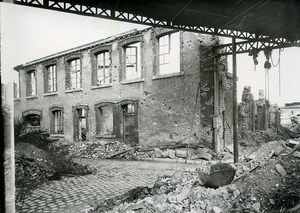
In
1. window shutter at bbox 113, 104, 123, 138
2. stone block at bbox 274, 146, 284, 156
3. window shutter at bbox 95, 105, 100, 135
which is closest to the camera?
stone block at bbox 274, 146, 284, 156

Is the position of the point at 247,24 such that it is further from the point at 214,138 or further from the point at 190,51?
the point at 214,138

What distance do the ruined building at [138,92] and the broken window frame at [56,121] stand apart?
8 cm

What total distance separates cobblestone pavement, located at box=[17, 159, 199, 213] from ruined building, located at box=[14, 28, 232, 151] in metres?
3.46

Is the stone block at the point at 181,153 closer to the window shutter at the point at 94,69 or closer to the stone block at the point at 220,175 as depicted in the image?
the stone block at the point at 220,175

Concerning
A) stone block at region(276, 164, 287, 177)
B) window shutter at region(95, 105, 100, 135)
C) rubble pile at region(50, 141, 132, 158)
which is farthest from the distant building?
stone block at region(276, 164, 287, 177)

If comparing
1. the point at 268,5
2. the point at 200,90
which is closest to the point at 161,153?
the point at 200,90

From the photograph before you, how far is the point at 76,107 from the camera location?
18344mm

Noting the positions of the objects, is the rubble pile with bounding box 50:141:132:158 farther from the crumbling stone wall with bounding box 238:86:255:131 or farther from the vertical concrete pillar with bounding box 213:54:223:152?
the crumbling stone wall with bounding box 238:86:255:131

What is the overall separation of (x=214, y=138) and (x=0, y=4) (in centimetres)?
1140

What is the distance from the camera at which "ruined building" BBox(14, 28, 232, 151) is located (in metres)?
12.6

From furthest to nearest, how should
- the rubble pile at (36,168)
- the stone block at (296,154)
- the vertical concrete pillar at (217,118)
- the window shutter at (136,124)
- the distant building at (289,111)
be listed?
the distant building at (289,111)
the window shutter at (136,124)
the vertical concrete pillar at (217,118)
the rubble pile at (36,168)
the stone block at (296,154)

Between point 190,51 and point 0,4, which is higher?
point 190,51

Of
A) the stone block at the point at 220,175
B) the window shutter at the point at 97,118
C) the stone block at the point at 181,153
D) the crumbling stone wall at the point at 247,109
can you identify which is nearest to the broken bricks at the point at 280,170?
the stone block at the point at 220,175

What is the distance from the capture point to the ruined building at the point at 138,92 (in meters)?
12.6
